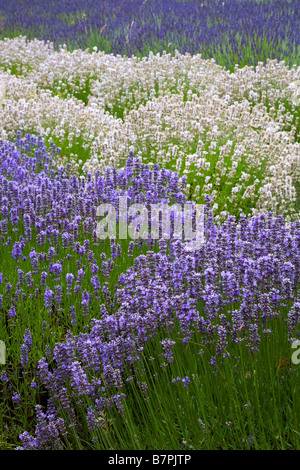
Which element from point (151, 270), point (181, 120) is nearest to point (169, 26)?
point (181, 120)

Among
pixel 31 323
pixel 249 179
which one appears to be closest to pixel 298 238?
pixel 31 323

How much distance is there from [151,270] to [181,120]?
10.5 ft

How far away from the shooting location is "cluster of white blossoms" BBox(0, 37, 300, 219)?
511cm

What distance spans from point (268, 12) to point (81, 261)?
9.47 m

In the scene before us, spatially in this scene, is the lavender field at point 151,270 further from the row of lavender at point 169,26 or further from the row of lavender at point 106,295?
the row of lavender at point 169,26

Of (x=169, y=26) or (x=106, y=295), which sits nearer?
(x=106, y=295)

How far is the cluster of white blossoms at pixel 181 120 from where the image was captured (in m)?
5.11

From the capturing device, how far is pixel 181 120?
19.7 ft

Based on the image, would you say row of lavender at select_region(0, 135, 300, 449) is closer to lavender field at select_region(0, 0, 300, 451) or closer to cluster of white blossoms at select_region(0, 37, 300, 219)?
lavender field at select_region(0, 0, 300, 451)

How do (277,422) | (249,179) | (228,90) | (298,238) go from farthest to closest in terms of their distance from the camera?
(228,90) → (249,179) → (298,238) → (277,422)

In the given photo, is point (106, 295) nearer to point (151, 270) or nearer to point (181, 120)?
point (151, 270)

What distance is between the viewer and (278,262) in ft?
8.71

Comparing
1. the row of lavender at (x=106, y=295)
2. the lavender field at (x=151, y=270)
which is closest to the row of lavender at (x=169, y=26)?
the lavender field at (x=151, y=270)

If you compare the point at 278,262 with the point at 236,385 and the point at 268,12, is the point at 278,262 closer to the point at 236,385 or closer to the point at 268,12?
the point at 236,385
